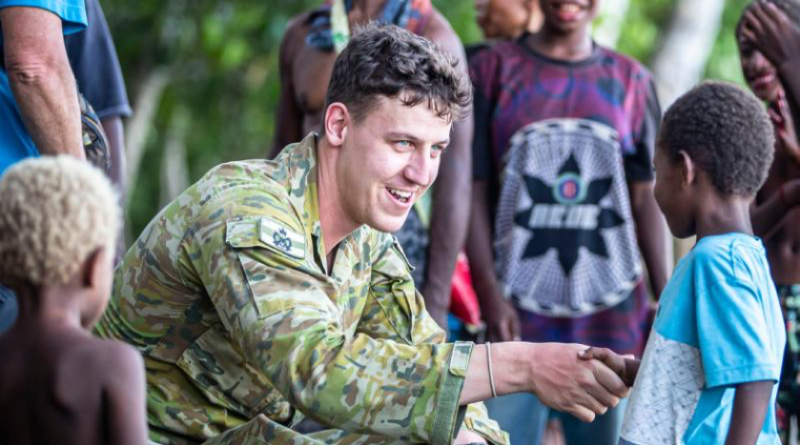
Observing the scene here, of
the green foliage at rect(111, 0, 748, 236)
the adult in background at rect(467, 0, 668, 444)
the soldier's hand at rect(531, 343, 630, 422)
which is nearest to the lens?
the soldier's hand at rect(531, 343, 630, 422)

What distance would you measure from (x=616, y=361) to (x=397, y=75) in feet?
2.88

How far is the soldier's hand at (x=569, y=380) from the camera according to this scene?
Answer: 265 centimetres

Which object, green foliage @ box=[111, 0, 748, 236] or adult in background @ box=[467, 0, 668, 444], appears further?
green foliage @ box=[111, 0, 748, 236]

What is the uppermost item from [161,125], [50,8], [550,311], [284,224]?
[50,8]

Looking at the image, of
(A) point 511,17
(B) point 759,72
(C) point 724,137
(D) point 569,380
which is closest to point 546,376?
(D) point 569,380

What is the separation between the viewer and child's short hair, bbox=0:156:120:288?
84.1 inches

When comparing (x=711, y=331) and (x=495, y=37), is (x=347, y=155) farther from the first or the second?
(x=495, y=37)

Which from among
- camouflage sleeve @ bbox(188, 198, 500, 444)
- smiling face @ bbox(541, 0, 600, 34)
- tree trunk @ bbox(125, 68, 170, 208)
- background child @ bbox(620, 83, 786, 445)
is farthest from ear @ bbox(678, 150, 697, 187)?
tree trunk @ bbox(125, 68, 170, 208)

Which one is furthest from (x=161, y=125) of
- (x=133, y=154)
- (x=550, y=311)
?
(x=550, y=311)

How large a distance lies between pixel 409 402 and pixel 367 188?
0.64 metres

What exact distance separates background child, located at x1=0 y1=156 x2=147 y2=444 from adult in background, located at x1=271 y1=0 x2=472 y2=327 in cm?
229

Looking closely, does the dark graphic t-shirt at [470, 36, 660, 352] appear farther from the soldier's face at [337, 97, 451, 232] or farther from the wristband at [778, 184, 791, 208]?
the soldier's face at [337, 97, 451, 232]

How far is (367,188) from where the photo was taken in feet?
9.80

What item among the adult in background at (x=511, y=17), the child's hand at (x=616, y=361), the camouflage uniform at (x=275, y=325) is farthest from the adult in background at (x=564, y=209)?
the child's hand at (x=616, y=361)
